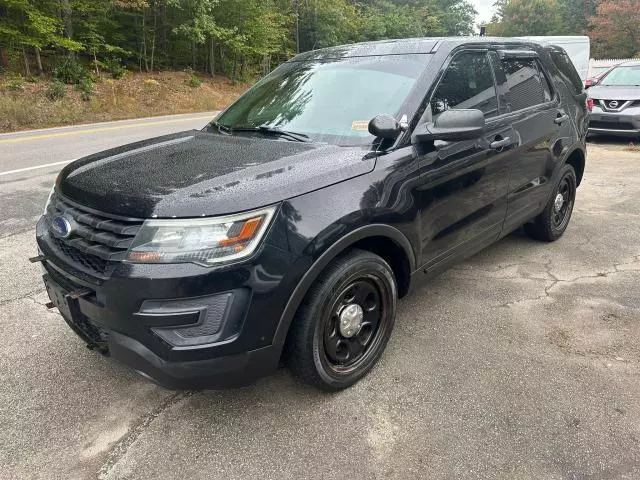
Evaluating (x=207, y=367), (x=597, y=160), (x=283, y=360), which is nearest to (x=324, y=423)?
(x=283, y=360)

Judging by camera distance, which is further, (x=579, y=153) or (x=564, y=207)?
(x=564, y=207)

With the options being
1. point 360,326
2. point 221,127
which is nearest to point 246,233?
point 360,326

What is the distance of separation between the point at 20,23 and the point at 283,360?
2249 centimetres

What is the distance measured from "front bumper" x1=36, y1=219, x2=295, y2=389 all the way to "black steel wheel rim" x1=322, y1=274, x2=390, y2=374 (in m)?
0.42

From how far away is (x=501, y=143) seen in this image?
3.43 m

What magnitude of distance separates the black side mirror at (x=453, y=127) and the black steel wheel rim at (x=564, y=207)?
2363 mm

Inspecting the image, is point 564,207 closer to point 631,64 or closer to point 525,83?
point 525,83

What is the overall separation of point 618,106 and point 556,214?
279 inches

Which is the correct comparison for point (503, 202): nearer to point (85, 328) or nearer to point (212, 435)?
point (212, 435)

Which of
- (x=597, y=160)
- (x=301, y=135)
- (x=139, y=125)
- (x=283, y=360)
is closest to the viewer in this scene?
(x=283, y=360)

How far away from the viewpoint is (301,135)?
287cm

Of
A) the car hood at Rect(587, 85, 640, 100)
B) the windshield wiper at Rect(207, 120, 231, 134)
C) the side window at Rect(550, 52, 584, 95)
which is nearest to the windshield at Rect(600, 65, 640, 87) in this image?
the car hood at Rect(587, 85, 640, 100)

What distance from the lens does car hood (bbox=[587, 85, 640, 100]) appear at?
999 centimetres

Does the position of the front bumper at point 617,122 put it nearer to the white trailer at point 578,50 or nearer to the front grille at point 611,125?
the front grille at point 611,125
